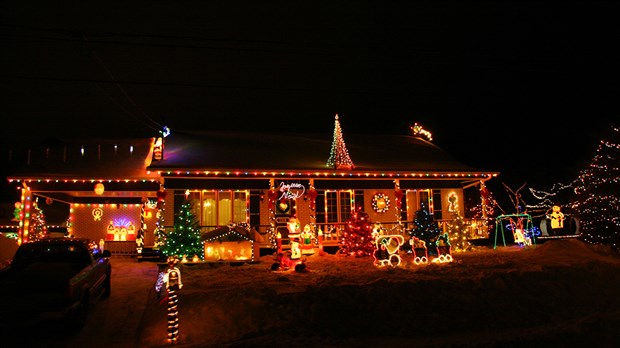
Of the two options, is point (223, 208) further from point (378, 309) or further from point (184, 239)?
point (378, 309)

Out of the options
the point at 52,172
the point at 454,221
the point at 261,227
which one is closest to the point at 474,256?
the point at 454,221

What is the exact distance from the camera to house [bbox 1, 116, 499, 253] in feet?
62.6

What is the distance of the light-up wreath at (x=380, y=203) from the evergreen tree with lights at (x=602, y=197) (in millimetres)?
7909

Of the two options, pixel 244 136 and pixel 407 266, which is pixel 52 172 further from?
pixel 407 266

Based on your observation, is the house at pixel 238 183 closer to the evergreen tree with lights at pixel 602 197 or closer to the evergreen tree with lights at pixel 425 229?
the evergreen tree with lights at pixel 425 229

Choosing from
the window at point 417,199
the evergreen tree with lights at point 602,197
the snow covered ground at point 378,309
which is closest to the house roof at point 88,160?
the snow covered ground at point 378,309

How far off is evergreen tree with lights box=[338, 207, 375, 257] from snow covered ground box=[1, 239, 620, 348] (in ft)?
11.0

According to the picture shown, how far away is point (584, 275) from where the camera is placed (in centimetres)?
1231

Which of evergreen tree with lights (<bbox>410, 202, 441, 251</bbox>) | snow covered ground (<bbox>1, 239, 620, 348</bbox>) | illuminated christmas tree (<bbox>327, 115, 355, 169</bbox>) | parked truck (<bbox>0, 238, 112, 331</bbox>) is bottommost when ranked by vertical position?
snow covered ground (<bbox>1, 239, 620, 348</bbox>)

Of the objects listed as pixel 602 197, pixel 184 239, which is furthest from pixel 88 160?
pixel 602 197

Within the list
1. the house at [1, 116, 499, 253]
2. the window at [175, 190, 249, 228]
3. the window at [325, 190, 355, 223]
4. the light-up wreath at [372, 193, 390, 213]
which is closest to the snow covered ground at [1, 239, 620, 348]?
the house at [1, 116, 499, 253]

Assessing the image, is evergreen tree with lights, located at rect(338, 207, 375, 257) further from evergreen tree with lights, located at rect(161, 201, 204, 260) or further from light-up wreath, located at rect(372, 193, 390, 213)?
evergreen tree with lights, located at rect(161, 201, 204, 260)

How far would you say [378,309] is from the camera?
9602 mm

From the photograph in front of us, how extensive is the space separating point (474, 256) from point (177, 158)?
41.5 feet
